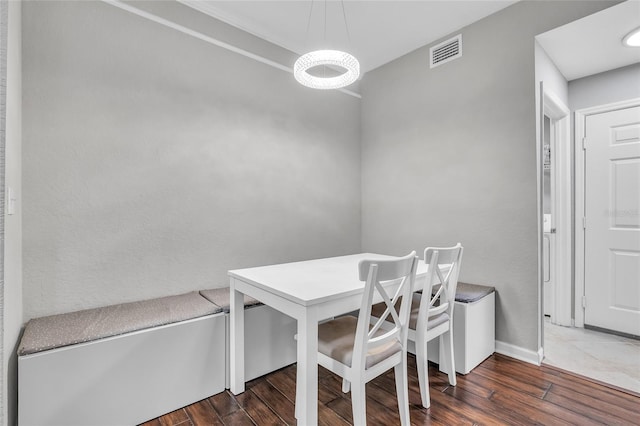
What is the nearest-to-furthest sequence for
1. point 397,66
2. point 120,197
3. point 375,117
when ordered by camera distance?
point 120,197 < point 397,66 < point 375,117

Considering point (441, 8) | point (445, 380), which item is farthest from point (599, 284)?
point (441, 8)

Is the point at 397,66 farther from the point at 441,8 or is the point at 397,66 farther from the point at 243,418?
the point at 243,418

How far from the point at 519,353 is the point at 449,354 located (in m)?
0.77

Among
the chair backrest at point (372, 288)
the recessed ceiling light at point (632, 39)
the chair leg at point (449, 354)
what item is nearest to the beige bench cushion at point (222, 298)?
the chair backrest at point (372, 288)

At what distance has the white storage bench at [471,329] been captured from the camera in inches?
83.0

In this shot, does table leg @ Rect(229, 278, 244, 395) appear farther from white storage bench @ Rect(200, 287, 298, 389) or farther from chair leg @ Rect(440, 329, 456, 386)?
chair leg @ Rect(440, 329, 456, 386)

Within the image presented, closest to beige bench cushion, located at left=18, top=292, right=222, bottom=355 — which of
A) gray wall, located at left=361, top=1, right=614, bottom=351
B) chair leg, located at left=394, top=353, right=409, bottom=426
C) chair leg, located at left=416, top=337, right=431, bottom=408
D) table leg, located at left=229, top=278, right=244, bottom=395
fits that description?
table leg, located at left=229, top=278, right=244, bottom=395

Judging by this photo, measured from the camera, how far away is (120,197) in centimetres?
201

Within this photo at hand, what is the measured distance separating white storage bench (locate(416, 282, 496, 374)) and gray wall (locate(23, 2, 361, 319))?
1473mm

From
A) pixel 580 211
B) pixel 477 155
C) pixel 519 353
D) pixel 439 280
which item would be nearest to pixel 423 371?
pixel 439 280

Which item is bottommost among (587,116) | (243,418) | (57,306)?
(243,418)

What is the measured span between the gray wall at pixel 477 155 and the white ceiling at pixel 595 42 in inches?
3.7

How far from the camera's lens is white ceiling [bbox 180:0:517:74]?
2388 millimetres

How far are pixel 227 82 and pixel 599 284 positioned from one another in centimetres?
371
